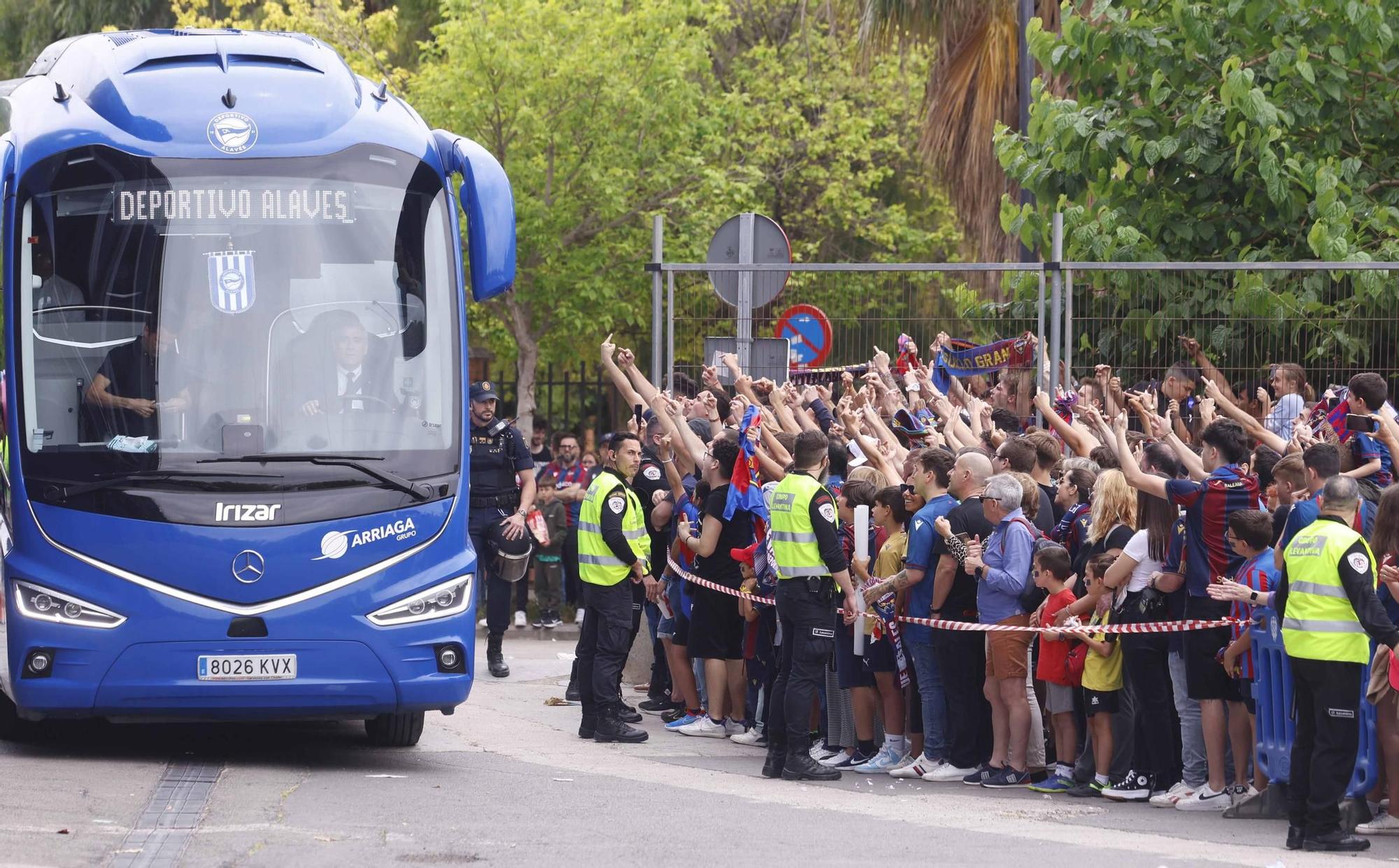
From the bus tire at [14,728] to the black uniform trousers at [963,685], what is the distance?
A: 16.9 ft

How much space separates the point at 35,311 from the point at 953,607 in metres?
5.10

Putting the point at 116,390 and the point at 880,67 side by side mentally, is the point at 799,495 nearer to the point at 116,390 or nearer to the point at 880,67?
the point at 116,390

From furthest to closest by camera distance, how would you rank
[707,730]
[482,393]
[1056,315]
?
[482,393]
[1056,315]
[707,730]

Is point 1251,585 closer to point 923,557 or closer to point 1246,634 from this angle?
point 1246,634

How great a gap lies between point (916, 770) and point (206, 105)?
209 inches

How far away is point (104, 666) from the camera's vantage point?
9016mm

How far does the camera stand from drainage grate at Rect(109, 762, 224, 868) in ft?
24.8

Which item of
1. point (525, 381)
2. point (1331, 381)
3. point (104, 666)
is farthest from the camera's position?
point (525, 381)

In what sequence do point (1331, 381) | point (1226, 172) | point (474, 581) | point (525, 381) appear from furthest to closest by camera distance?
1. point (525, 381)
2. point (1226, 172)
3. point (1331, 381)
4. point (474, 581)

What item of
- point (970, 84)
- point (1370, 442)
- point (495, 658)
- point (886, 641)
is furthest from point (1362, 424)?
point (970, 84)

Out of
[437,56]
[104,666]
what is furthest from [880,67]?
[104,666]

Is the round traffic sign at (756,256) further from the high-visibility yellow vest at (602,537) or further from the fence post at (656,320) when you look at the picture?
the high-visibility yellow vest at (602,537)

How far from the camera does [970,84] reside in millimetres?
22469

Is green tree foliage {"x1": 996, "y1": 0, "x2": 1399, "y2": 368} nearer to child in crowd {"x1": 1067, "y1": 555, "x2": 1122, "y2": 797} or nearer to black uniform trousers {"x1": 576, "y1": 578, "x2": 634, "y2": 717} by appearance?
child in crowd {"x1": 1067, "y1": 555, "x2": 1122, "y2": 797}
